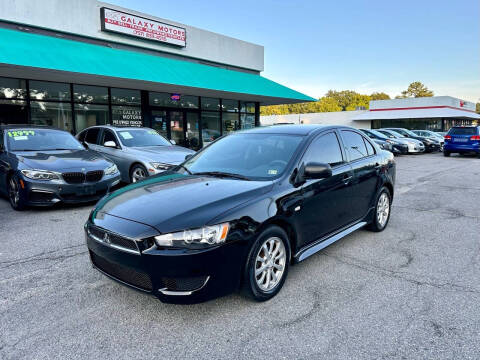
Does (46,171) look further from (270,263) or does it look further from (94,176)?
(270,263)

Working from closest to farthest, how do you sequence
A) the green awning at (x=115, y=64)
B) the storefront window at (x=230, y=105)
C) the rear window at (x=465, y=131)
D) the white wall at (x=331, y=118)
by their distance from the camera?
the green awning at (x=115, y=64), the rear window at (x=465, y=131), the storefront window at (x=230, y=105), the white wall at (x=331, y=118)

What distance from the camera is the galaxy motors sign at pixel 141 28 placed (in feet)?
47.6

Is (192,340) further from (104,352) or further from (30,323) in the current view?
(30,323)

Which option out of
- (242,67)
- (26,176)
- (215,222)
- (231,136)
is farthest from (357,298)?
(242,67)

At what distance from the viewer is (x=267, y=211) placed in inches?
122

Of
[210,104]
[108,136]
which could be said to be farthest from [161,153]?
[210,104]

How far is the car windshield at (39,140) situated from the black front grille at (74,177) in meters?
1.40

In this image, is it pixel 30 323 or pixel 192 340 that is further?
pixel 30 323

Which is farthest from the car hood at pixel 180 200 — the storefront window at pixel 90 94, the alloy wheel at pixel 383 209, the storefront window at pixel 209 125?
the storefront window at pixel 209 125

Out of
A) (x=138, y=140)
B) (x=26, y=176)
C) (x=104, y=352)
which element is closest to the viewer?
(x=104, y=352)

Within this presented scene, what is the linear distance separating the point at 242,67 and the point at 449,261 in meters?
18.0

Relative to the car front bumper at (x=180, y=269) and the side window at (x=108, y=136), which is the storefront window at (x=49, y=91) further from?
the car front bumper at (x=180, y=269)

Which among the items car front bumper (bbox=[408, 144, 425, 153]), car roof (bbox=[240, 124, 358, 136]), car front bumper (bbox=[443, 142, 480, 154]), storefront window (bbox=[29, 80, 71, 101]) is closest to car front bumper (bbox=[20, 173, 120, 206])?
car roof (bbox=[240, 124, 358, 136])

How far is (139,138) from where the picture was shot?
364 inches
